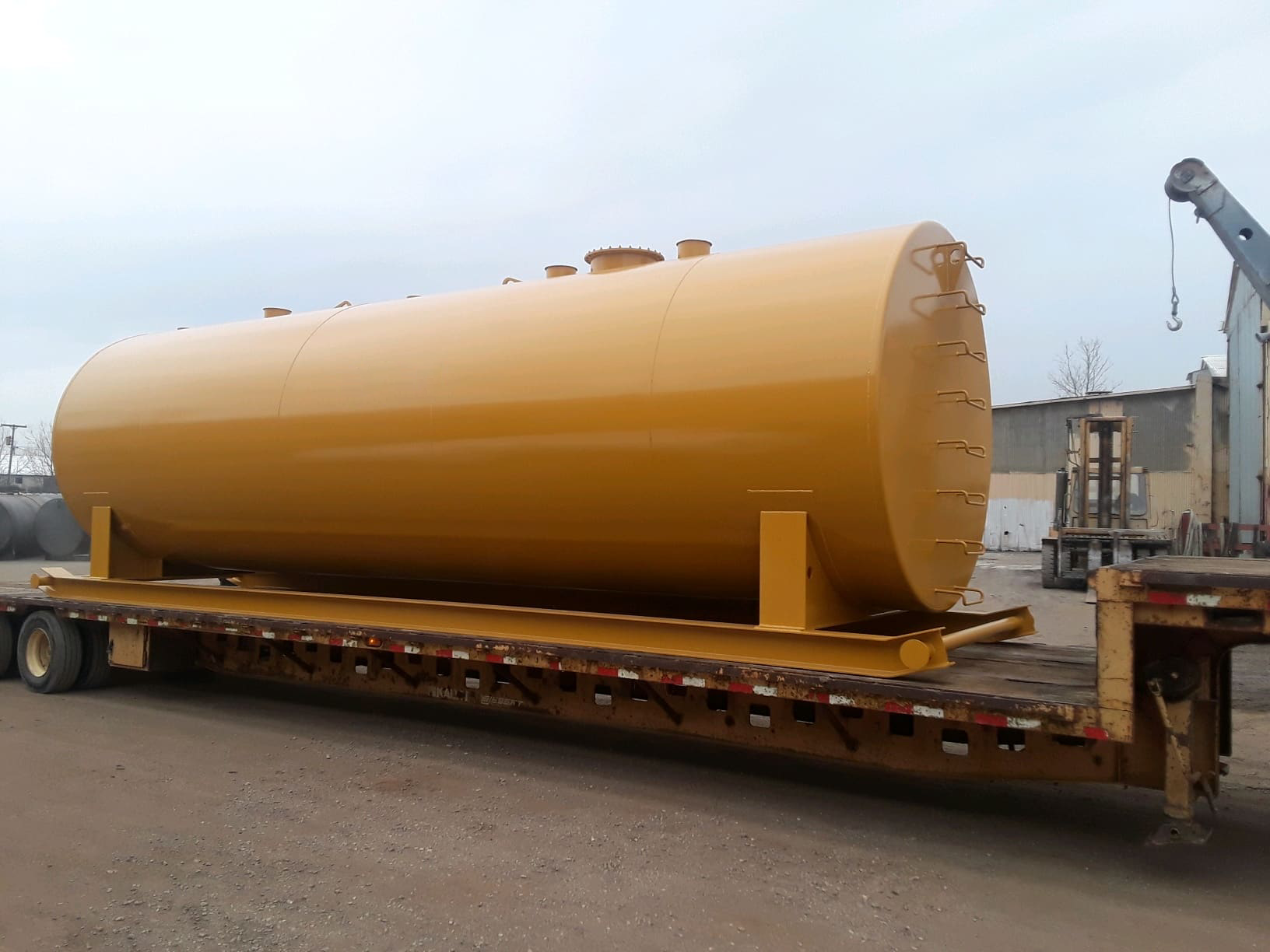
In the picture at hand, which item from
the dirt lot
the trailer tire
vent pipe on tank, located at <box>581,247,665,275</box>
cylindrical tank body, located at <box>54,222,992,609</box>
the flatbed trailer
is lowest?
the dirt lot

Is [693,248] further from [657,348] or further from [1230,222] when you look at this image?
[1230,222]

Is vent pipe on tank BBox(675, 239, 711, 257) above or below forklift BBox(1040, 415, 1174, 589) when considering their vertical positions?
above

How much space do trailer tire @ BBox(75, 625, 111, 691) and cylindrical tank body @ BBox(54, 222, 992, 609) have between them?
1875 mm

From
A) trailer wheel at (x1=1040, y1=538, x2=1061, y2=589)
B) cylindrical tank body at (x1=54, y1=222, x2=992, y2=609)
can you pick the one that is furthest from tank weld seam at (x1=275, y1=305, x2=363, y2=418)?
trailer wheel at (x1=1040, y1=538, x2=1061, y2=589)

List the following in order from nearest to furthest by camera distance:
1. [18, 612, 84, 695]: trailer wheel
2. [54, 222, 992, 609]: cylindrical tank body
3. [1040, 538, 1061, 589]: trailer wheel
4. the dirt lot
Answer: the dirt lot, [54, 222, 992, 609]: cylindrical tank body, [18, 612, 84, 695]: trailer wheel, [1040, 538, 1061, 589]: trailer wheel

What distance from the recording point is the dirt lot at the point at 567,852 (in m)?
4.20

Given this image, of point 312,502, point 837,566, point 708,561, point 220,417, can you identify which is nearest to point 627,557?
point 708,561

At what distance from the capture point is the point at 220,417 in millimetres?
8367

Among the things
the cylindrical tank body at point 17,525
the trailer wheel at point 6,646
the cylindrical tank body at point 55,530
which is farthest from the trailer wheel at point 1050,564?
the cylindrical tank body at point 17,525

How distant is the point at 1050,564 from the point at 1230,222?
7.19 meters

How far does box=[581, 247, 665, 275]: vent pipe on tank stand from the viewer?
7359 mm

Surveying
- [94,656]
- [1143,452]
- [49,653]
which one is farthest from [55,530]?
[1143,452]

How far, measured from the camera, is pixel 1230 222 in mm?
17938

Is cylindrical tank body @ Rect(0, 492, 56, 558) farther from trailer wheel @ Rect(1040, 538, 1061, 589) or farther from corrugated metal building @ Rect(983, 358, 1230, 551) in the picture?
corrugated metal building @ Rect(983, 358, 1230, 551)
